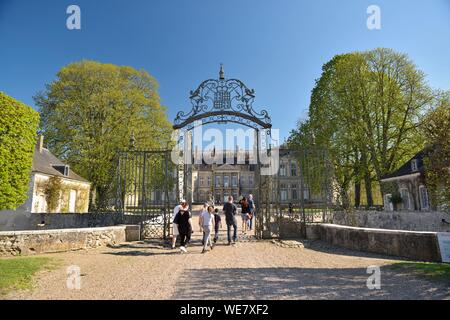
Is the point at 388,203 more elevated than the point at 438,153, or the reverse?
the point at 438,153

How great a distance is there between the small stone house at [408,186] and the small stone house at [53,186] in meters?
22.7

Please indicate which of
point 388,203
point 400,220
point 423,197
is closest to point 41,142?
point 400,220

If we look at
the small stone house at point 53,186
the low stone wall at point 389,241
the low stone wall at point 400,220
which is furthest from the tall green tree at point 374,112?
the small stone house at point 53,186

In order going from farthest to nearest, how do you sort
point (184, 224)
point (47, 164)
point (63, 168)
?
point (63, 168) → point (47, 164) → point (184, 224)

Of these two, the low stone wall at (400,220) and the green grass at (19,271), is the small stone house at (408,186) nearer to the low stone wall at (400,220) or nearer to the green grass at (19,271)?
the low stone wall at (400,220)

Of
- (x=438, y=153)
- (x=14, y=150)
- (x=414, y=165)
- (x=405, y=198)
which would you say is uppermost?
(x=414, y=165)

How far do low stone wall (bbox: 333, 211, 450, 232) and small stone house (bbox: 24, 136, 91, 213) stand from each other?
17.1 m

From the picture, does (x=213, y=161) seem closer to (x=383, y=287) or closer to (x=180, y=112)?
(x=180, y=112)

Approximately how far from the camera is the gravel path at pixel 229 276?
3.90m

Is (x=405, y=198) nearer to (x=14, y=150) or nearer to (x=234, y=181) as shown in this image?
(x=14, y=150)

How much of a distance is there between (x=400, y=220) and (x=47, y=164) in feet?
72.9

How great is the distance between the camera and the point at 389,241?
6723 mm
